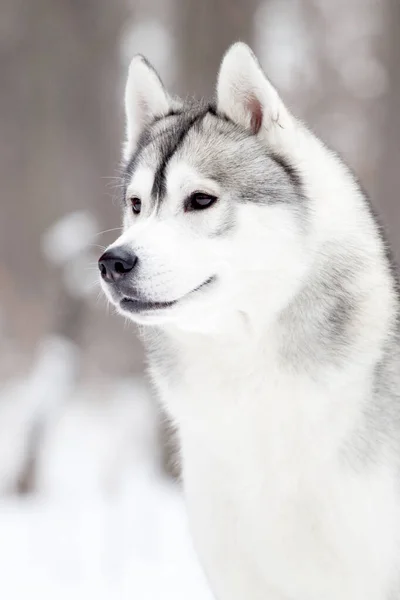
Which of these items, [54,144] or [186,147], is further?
[54,144]

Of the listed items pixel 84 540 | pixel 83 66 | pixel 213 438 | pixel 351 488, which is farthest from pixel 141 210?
pixel 83 66

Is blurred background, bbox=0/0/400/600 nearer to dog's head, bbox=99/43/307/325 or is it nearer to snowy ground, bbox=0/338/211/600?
snowy ground, bbox=0/338/211/600

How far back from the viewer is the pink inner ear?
4.86ft

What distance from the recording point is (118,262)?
1.32 metres

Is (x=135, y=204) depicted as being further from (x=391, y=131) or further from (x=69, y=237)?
(x=391, y=131)

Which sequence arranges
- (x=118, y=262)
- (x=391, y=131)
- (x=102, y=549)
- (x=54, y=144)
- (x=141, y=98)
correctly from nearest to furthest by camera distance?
(x=118, y=262), (x=141, y=98), (x=102, y=549), (x=391, y=131), (x=54, y=144)

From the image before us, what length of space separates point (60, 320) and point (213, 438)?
6.75 ft

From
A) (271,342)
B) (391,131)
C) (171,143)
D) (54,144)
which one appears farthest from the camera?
(54,144)

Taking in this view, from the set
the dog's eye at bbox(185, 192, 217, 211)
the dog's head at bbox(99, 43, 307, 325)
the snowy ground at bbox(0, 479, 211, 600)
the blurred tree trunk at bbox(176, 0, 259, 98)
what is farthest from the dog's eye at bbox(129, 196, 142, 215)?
the blurred tree trunk at bbox(176, 0, 259, 98)

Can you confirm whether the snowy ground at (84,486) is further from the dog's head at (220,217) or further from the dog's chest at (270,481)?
the dog's head at (220,217)

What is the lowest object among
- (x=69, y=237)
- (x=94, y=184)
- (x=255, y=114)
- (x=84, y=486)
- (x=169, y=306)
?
(x=84, y=486)

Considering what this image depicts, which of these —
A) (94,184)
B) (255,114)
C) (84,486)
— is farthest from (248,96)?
(84,486)

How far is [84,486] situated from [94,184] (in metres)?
1.34

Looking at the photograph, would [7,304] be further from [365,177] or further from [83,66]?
[365,177]
